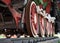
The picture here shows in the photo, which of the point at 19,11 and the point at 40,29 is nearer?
the point at 19,11

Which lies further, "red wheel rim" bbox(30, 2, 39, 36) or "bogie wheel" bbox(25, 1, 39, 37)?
"red wheel rim" bbox(30, 2, 39, 36)

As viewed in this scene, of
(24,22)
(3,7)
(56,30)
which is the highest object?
(3,7)

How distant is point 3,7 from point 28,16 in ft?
2.40

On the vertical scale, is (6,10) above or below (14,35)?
above

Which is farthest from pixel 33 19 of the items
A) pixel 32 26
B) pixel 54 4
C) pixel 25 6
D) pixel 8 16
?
pixel 54 4

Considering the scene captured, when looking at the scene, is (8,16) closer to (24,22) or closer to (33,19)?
(24,22)

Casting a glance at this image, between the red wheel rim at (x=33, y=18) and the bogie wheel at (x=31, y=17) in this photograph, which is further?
the red wheel rim at (x=33, y=18)

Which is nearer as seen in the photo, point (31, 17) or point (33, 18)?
point (31, 17)

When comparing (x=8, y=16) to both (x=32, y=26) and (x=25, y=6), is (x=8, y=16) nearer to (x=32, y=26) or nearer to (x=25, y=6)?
(x=25, y=6)

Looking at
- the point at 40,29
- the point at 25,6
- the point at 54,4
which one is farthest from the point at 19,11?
the point at 54,4

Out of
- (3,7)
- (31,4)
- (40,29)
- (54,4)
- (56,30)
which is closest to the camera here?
(3,7)

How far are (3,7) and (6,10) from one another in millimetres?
113

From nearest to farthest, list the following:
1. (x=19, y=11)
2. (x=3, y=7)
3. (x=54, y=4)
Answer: (x=3, y=7) < (x=19, y=11) < (x=54, y=4)

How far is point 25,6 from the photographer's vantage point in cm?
520
